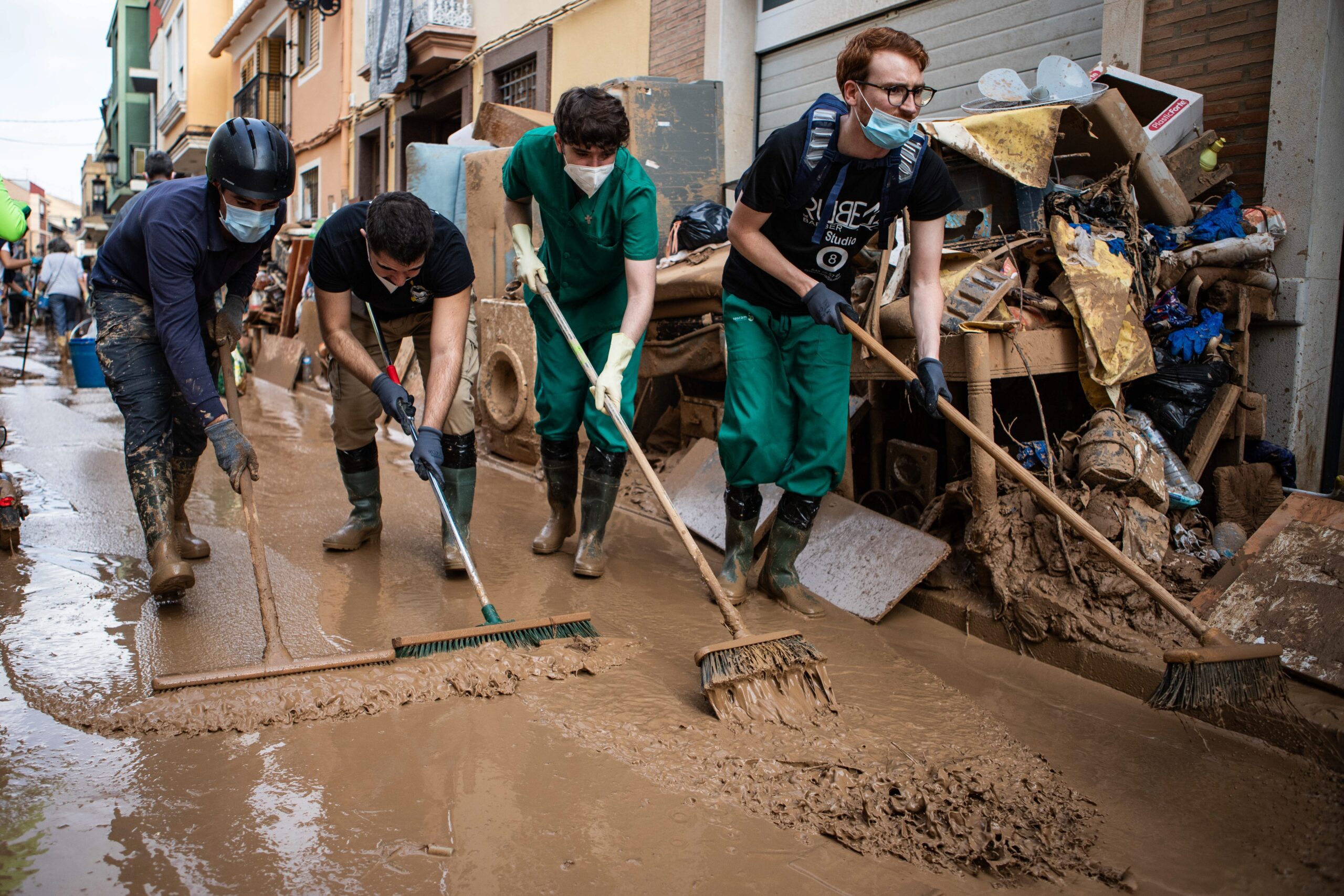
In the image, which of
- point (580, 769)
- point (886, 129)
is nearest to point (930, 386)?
point (886, 129)

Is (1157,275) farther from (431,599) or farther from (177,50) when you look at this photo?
(177,50)

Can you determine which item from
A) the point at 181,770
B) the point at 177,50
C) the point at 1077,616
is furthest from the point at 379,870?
the point at 177,50

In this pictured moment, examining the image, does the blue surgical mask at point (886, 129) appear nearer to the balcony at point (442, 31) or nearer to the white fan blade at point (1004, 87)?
the white fan blade at point (1004, 87)

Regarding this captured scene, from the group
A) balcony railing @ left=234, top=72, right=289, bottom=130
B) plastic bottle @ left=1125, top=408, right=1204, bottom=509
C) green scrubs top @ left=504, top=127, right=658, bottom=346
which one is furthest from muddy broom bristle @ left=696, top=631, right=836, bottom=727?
balcony railing @ left=234, top=72, right=289, bottom=130

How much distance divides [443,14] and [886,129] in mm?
10028

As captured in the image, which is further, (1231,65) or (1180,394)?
(1231,65)

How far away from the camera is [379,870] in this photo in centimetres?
179

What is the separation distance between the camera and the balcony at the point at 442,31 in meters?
11.2

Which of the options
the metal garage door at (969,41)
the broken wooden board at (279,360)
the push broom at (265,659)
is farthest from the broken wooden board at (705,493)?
the broken wooden board at (279,360)

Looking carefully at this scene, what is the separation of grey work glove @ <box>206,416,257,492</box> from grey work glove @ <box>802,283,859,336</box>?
1817mm

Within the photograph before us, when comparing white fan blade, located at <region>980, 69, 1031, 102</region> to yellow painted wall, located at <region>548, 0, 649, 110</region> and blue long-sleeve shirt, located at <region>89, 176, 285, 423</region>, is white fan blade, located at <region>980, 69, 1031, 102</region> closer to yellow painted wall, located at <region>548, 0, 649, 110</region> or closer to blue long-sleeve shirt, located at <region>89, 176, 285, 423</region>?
blue long-sleeve shirt, located at <region>89, 176, 285, 423</region>

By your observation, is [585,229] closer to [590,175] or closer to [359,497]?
[590,175]

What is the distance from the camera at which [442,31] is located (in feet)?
37.0

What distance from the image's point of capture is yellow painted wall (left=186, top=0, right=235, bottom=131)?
25.5 metres
